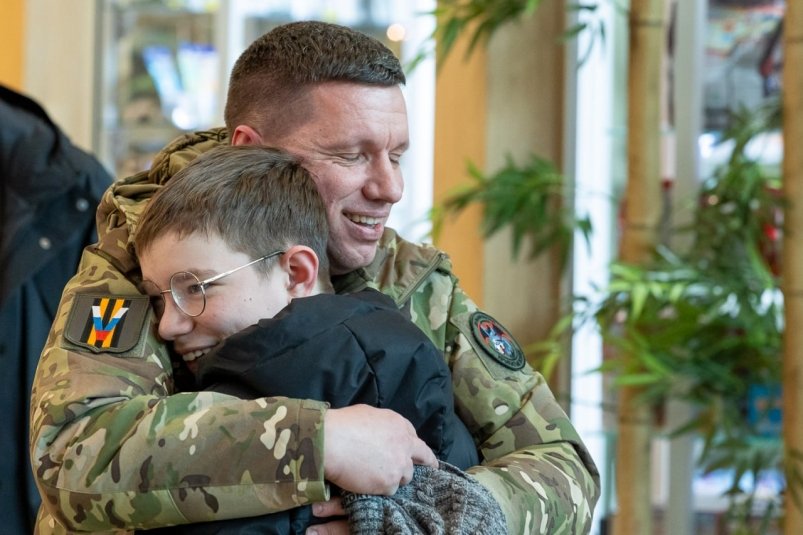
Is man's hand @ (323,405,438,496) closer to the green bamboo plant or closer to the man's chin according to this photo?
the man's chin

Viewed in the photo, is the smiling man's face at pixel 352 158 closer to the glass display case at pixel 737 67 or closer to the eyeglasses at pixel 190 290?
the eyeglasses at pixel 190 290

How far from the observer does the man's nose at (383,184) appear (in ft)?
5.17

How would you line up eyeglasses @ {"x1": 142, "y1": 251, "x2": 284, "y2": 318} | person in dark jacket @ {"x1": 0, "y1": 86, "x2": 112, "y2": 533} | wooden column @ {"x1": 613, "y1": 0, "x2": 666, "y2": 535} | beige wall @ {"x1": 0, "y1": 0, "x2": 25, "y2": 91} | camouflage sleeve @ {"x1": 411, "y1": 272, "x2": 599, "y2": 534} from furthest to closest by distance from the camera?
beige wall @ {"x1": 0, "y1": 0, "x2": 25, "y2": 91} < wooden column @ {"x1": 613, "y1": 0, "x2": 666, "y2": 535} < person in dark jacket @ {"x1": 0, "y1": 86, "x2": 112, "y2": 533} < camouflage sleeve @ {"x1": 411, "y1": 272, "x2": 599, "y2": 534} < eyeglasses @ {"x1": 142, "y1": 251, "x2": 284, "y2": 318}

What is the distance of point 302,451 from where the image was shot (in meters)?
1.21

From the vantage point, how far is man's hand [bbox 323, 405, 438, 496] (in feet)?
3.99

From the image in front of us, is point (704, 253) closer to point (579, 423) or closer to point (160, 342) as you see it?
point (579, 423)

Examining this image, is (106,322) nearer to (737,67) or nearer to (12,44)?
(737,67)

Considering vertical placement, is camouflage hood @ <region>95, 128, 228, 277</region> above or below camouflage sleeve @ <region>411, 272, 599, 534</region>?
above

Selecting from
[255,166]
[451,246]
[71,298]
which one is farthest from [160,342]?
[451,246]

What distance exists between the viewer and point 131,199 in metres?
1.56

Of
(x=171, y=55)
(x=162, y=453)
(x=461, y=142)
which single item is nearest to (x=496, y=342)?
(x=162, y=453)

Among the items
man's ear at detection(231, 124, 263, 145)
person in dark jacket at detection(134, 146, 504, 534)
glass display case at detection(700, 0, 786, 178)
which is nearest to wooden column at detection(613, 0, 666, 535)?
glass display case at detection(700, 0, 786, 178)

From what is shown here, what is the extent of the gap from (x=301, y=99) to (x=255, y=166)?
22 cm

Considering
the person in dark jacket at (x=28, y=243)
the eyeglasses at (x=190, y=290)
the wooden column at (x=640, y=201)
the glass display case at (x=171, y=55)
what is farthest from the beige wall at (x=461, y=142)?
the eyeglasses at (x=190, y=290)
